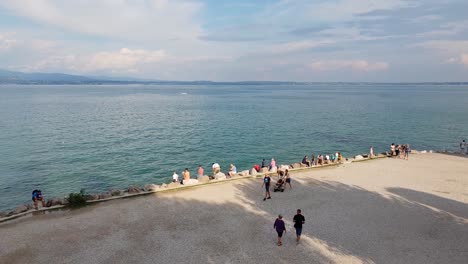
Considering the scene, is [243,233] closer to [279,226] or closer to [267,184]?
[279,226]

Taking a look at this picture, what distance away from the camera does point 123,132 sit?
55.3 meters

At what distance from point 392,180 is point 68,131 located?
50136mm

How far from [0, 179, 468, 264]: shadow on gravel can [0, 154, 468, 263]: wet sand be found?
4cm

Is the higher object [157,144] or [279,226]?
[279,226]

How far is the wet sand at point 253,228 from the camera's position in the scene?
45.8 feet

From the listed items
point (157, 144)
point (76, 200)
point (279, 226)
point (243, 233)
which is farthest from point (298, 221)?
point (157, 144)

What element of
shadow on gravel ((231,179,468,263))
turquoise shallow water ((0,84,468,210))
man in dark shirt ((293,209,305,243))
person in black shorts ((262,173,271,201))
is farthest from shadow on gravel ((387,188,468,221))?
turquoise shallow water ((0,84,468,210))

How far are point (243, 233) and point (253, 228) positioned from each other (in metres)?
0.74

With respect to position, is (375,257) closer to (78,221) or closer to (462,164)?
(78,221)

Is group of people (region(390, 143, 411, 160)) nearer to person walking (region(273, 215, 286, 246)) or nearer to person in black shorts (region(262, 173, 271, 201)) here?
person in black shorts (region(262, 173, 271, 201))

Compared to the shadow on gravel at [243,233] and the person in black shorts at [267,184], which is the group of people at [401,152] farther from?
the person in black shorts at [267,184]

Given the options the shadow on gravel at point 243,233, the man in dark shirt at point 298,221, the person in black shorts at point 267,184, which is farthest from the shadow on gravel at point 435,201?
the man in dark shirt at point 298,221

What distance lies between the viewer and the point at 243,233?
15836mm

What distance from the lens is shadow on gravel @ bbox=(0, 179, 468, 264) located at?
13.9 m
